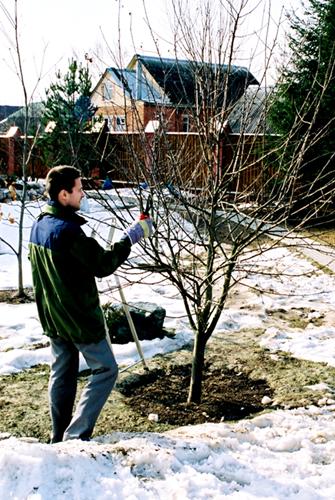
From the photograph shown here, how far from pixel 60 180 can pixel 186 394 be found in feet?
6.89

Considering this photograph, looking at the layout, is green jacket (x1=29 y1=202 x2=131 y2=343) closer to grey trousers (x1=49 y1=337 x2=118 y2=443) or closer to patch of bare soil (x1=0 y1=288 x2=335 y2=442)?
grey trousers (x1=49 y1=337 x2=118 y2=443)

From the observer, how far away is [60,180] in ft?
10.4

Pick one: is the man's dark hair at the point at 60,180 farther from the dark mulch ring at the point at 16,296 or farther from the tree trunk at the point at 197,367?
the dark mulch ring at the point at 16,296

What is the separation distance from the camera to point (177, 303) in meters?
7.14

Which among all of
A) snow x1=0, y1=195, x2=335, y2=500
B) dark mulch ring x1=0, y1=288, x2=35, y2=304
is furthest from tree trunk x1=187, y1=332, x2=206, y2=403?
dark mulch ring x1=0, y1=288, x2=35, y2=304

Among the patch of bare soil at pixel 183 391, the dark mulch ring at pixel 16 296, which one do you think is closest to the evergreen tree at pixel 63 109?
the dark mulch ring at pixel 16 296

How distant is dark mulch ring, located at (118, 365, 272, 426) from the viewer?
403 cm

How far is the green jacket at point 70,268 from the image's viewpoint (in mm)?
3016

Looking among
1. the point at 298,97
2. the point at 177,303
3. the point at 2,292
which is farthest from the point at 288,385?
the point at 298,97

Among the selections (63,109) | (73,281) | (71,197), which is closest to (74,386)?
(73,281)

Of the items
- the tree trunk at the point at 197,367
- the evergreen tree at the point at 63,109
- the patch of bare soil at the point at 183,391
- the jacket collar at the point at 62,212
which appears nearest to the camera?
the jacket collar at the point at 62,212

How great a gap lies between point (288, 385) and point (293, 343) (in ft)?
3.38

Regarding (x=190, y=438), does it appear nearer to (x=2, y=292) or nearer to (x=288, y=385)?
(x=288, y=385)

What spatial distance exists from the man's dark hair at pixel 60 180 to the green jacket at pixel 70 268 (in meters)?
0.07
